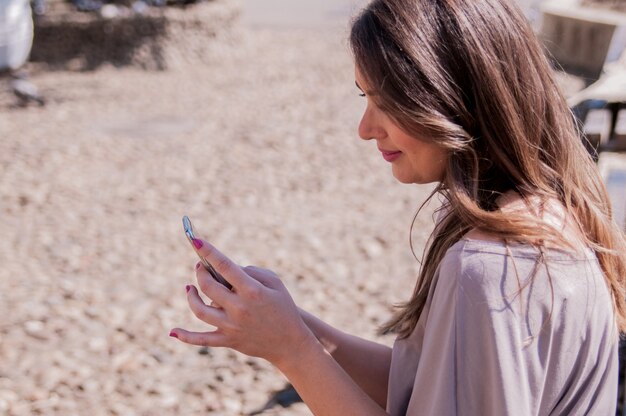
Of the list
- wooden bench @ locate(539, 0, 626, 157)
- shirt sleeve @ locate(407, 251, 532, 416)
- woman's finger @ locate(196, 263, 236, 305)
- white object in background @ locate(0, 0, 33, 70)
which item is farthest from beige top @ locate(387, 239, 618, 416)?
white object in background @ locate(0, 0, 33, 70)

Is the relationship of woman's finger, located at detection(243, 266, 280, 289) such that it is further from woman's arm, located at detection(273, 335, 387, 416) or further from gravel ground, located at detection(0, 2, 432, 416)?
gravel ground, located at detection(0, 2, 432, 416)

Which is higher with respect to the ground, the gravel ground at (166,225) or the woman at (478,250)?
the woman at (478,250)

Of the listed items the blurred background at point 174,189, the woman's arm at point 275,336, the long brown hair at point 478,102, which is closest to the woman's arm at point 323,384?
the woman's arm at point 275,336

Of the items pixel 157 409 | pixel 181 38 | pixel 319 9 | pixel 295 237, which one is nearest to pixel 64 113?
pixel 181 38

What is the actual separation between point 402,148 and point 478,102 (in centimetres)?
17

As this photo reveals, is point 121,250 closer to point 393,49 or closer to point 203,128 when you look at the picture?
point 203,128

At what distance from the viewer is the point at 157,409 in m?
3.34

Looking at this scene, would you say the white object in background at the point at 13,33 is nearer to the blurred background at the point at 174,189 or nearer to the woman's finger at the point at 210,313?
the blurred background at the point at 174,189

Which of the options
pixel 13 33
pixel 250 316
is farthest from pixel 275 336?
pixel 13 33

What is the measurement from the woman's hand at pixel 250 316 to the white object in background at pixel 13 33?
8.17m

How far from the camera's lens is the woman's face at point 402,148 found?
157 centimetres

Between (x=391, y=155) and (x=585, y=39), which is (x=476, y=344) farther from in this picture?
(x=585, y=39)

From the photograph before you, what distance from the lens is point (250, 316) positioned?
1572mm

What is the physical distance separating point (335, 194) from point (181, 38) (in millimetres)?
5343
